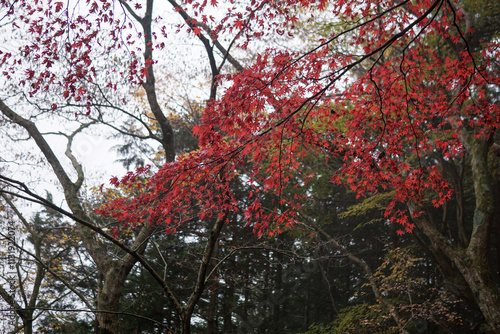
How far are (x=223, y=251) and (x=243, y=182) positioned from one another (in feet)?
9.92

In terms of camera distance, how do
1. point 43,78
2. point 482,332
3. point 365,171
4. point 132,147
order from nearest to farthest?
point 365,171
point 43,78
point 482,332
point 132,147

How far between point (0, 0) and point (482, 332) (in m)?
11.1

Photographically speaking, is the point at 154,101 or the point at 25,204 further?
the point at 25,204

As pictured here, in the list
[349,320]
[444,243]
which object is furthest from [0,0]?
[349,320]

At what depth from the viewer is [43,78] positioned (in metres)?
5.95

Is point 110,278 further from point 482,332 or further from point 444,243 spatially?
point 482,332

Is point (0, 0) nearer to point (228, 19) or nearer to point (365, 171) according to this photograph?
point (228, 19)

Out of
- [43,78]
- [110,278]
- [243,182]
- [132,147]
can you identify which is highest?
[132,147]

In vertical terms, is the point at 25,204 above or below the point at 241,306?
above

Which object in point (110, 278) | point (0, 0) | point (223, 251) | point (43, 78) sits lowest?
point (110, 278)

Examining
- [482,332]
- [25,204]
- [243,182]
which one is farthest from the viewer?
[243,182]

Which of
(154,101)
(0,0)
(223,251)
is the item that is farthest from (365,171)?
(223,251)

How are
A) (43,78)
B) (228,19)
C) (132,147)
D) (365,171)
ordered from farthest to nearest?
1. (132,147)
2. (43,78)
3. (228,19)
4. (365,171)

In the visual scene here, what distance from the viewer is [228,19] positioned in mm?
5477
